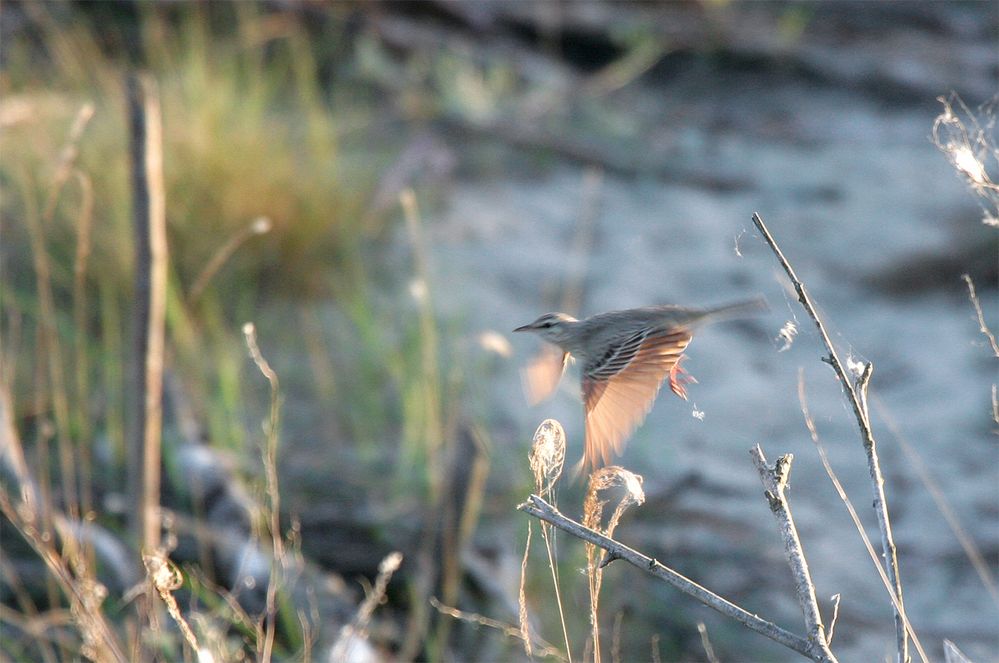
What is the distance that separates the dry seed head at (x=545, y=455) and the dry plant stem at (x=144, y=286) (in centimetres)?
122

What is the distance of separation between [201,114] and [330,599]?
6.55ft

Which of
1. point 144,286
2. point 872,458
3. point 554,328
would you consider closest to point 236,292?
point 144,286

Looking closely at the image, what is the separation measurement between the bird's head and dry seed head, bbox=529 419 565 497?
1.11 ft

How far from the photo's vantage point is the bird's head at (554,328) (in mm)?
1803

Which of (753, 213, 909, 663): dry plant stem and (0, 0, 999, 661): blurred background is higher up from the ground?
(753, 213, 909, 663): dry plant stem

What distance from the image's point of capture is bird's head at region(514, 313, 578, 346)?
180cm

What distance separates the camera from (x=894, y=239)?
459 cm

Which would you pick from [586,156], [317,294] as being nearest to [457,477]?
[317,294]

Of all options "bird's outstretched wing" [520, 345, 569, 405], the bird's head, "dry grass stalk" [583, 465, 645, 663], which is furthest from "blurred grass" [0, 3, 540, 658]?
"dry grass stalk" [583, 465, 645, 663]

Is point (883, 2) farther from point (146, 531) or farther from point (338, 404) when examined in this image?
point (146, 531)

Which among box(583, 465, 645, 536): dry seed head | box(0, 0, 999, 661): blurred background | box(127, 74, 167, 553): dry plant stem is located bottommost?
box(0, 0, 999, 661): blurred background

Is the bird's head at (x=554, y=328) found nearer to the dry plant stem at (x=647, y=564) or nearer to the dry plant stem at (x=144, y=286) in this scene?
the dry plant stem at (x=647, y=564)

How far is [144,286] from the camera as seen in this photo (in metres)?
2.37

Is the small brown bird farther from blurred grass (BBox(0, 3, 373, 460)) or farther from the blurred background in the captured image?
blurred grass (BBox(0, 3, 373, 460))
